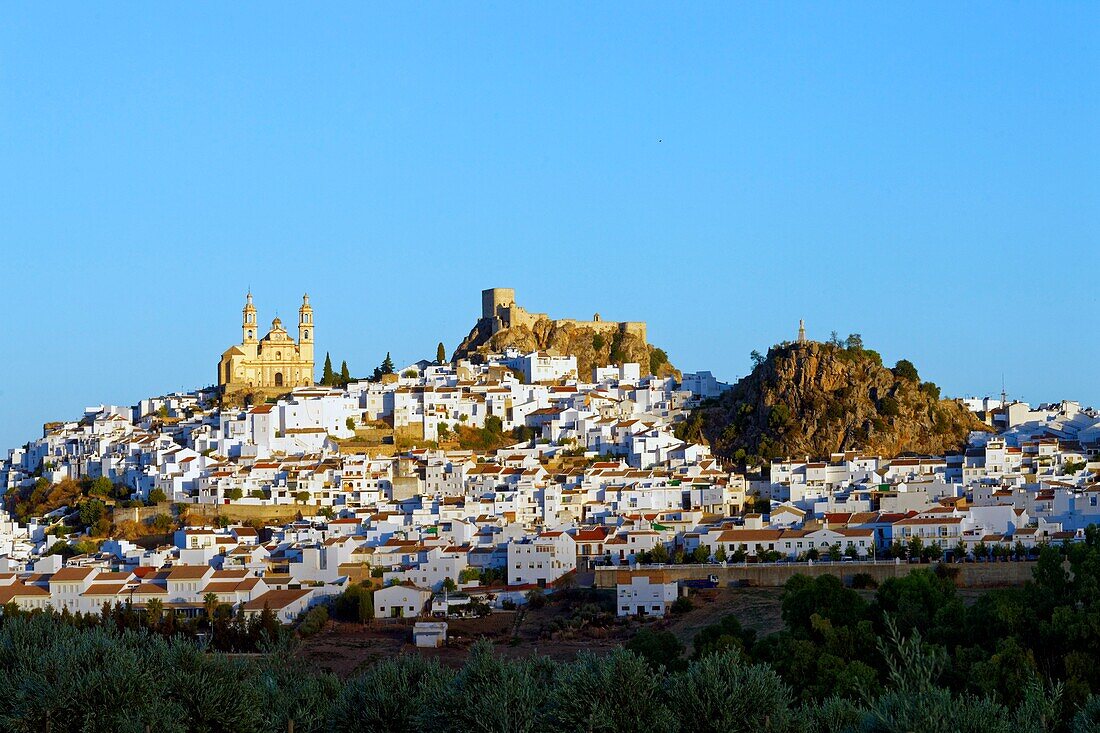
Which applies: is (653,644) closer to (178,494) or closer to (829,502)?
(829,502)

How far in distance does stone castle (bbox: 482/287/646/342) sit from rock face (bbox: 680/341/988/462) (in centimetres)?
1346

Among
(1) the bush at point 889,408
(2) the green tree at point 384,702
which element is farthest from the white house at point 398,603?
(1) the bush at point 889,408

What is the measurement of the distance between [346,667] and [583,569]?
9.32 metres

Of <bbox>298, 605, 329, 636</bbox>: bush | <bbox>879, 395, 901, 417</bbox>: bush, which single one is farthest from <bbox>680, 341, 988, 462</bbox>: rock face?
<bbox>298, 605, 329, 636</bbox>: bush

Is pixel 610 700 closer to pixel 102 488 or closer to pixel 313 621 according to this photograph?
pixel 313 621

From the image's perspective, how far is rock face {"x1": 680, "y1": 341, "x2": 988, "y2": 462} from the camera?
178 ft

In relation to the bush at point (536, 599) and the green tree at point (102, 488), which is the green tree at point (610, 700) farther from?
the green tree at point (102, 488)

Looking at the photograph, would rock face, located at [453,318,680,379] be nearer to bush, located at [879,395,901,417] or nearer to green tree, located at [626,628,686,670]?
bush, located at [879,395,901,417]

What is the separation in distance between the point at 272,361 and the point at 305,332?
188 cm

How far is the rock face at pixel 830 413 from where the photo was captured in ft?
178

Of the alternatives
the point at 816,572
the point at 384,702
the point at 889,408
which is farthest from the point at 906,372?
the point at 384,702

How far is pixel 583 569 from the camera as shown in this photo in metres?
42.2

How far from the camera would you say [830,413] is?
55.0m

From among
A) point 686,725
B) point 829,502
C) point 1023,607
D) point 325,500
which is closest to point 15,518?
point 325,500
